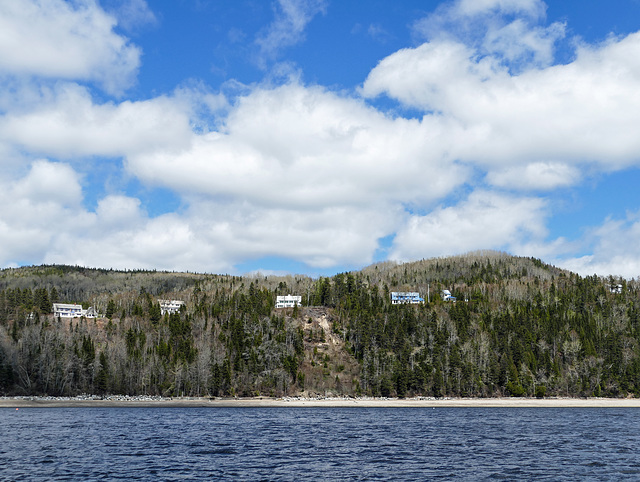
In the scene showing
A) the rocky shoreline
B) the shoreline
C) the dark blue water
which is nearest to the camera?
the dark blue water

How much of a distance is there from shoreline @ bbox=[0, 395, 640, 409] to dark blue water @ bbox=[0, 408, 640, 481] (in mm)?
60147

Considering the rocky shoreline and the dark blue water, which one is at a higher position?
the dark blue water

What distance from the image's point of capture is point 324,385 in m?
184

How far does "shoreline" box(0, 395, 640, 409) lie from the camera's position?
147 metres

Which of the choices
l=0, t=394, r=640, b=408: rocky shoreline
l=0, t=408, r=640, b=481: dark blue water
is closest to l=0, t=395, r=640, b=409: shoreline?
l=0, t=394, r=640, b=408: rocky shoreline

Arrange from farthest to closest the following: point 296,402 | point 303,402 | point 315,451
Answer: point 303,402
point 296,402
point 315,451

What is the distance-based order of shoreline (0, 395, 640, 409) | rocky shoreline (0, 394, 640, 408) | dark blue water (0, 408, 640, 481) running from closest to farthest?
1. dark blue water (0, 408, 640, 481)
2. shoreline (0, 395, 640, 409)
3. rocky shoreline (0, 394, 640, 408)

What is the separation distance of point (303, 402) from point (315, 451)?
106 meters

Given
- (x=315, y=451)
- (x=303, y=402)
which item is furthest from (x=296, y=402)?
(x=315, y=451)

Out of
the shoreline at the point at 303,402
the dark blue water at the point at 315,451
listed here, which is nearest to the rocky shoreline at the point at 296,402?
the shoreline at the point at 303,402

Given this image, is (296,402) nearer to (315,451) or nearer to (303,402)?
(303,402)

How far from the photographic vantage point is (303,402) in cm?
16075

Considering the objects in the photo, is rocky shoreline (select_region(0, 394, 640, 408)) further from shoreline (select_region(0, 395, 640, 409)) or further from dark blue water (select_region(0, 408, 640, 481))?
dark blue water (select_region(0, 408, 640, 481))

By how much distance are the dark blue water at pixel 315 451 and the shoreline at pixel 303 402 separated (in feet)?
197
